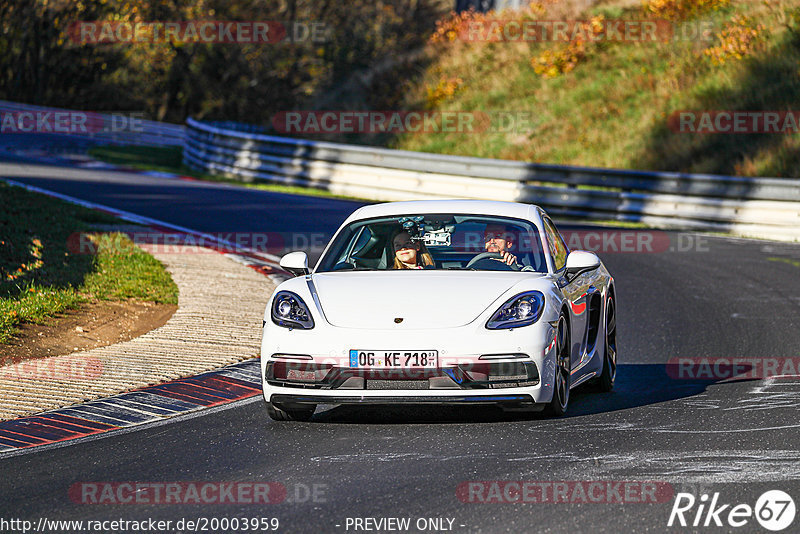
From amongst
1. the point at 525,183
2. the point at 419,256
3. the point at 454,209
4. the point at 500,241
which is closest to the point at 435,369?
the point at 419,256

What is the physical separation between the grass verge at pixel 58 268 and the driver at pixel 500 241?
14.4 feet

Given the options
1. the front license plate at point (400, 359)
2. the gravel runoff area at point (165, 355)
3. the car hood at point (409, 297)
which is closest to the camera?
the front license plate at point (400, 359)

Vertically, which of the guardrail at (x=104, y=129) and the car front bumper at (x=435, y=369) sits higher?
the car front bumper at (x=435, y=369)

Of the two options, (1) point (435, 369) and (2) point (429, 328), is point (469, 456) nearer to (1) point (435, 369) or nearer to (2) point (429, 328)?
(1) point (435, 369)

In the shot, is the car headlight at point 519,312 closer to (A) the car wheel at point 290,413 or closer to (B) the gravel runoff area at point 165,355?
(A) the car wheel at point 290,413

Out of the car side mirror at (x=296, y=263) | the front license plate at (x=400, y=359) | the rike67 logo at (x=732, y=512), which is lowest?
the rike67 logo at (x=732, y=512)

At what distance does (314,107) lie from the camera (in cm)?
4100

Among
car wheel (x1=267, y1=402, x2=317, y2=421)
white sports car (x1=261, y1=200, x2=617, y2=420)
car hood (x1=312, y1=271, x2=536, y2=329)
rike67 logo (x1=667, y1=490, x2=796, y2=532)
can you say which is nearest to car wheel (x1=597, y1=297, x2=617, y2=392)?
white sports car (x1=261, y1=200, x2=617, y2=420)

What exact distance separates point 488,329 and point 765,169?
18.9 meters

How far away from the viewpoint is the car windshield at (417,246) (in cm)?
880

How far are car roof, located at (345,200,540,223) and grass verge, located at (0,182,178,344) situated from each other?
361cm

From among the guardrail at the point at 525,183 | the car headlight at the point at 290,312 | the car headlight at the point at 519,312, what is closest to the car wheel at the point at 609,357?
the car headlight at the point at 519,312

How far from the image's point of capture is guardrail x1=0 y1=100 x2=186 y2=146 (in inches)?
1432

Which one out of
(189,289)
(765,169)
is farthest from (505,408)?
(765,169)
